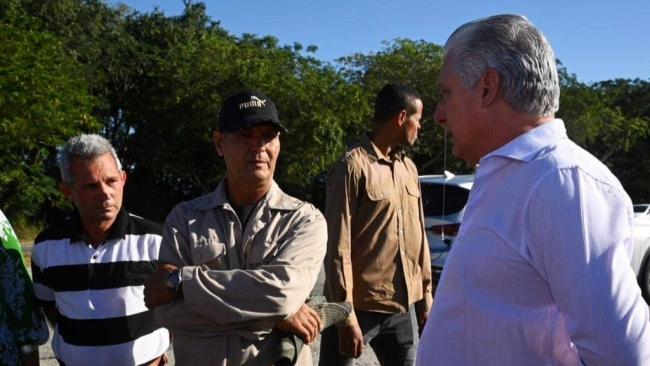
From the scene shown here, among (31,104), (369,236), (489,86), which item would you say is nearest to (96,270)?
(369,236)

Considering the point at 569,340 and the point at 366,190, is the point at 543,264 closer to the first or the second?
the point at 569,340

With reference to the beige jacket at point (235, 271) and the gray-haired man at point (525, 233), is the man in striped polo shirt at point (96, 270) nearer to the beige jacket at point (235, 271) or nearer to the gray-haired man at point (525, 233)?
the beige jacket at point (235, 271)

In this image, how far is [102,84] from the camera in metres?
26.7

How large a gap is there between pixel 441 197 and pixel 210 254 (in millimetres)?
7114

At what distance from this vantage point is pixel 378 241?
3.94 m

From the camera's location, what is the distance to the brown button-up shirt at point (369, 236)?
3771 mm

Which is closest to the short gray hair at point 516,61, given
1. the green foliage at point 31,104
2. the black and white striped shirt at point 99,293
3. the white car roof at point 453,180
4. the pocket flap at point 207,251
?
the pocket flap at point 207,251

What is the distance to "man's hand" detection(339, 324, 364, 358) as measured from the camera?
3677 millimetres

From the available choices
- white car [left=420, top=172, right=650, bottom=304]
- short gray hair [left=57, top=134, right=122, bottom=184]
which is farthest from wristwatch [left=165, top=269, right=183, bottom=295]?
white car [left=420, top=172, right=650, bottom=304]

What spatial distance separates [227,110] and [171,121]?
2427 cm

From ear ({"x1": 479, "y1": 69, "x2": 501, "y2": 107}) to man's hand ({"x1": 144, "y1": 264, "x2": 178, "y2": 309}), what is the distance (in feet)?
4.22

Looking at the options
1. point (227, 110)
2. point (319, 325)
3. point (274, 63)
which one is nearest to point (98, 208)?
point (227, 110)

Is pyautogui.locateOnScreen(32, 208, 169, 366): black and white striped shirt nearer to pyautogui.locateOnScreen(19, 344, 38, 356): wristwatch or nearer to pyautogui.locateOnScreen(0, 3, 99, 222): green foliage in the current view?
pyautogui.locateOnScreen(19, 344, 38, 356): wristwatch

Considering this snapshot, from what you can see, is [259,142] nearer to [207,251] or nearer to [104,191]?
[207,251]
